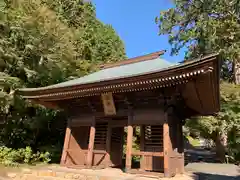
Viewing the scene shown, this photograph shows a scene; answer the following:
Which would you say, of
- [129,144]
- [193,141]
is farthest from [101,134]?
[193,141]

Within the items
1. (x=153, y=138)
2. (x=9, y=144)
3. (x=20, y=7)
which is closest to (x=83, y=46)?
(x=20, y=7)

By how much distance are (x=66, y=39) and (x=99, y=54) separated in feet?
31.8

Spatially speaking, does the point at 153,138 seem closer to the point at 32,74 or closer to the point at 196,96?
the point at 196,96

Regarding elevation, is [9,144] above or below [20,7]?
below

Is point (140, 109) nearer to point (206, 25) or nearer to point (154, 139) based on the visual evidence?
point (154, 139)

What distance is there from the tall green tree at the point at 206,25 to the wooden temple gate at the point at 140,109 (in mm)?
5731

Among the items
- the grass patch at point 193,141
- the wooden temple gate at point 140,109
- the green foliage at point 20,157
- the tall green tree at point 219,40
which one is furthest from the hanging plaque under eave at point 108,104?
A: the grass patch at point 193,141

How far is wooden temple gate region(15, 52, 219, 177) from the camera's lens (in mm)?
7232

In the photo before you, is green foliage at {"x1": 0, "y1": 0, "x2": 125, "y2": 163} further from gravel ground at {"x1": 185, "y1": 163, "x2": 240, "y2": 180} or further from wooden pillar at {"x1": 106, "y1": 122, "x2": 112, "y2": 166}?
gravel ground at {"x1": 185, "y1": 163, "x2": 240, "y2": 180}

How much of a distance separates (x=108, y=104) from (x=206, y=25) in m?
9.87

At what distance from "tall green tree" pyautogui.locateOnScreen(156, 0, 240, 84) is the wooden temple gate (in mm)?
5731

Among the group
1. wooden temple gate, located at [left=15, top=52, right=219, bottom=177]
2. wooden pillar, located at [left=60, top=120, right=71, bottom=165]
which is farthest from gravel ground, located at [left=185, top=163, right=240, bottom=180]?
wooden pillar, located at [left=60, top=120, right=71, bottom=165]

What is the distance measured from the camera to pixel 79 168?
903 cm

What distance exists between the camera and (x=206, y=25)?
14828mm
